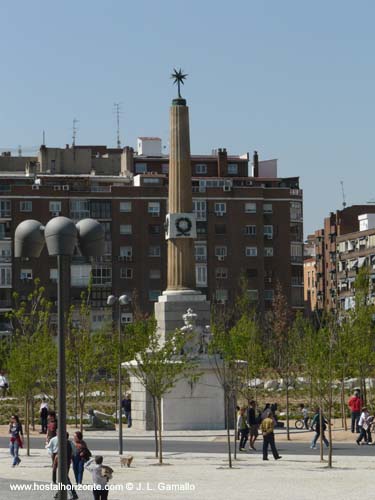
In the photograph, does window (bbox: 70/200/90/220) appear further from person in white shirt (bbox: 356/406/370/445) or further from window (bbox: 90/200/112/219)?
person in white shirt (bbox: 356/406/370/445)

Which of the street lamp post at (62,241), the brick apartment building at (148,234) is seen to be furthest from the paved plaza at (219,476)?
the brick apartment building at (148,234)

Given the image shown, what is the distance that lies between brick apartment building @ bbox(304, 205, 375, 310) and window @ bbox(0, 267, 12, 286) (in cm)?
4148

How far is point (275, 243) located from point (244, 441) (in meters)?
73.2

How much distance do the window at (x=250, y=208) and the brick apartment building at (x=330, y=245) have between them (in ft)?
87.8

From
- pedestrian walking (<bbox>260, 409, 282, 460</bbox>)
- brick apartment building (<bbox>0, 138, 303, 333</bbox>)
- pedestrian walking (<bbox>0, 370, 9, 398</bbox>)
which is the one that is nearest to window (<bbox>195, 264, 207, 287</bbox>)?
brick apartment building (<bbox>0, 138, 303, 333</bbox>)

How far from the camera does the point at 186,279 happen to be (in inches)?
2376

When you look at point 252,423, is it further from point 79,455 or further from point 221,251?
point 221,251

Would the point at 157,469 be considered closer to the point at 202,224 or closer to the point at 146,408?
the point at 146,408

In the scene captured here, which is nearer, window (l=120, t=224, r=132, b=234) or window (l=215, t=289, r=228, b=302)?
window (l=120, t=224, r=132, b=234)

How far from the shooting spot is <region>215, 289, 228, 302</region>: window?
118113mm

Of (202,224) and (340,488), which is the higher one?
(202,224)

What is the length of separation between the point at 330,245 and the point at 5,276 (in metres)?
44.4

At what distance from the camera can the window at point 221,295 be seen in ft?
388

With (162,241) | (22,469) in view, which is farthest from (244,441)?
(162,241)
